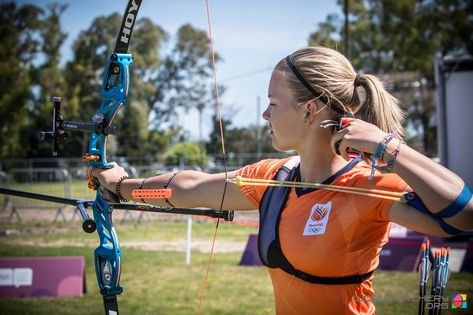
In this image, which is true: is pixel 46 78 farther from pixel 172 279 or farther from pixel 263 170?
pixel 263 170

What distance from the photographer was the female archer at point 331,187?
5.46 ft

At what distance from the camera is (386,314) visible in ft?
18.3

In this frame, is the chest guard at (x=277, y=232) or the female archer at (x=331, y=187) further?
the chest guard at (x=277, y=232)

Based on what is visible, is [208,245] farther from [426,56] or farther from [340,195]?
[426,56]

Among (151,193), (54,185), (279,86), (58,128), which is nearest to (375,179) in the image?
(279,86)

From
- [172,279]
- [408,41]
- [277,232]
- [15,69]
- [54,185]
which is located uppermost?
[408,41]

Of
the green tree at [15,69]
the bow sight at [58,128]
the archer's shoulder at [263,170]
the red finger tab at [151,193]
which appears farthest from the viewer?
the green tree at [15,69]

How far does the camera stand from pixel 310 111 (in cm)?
192

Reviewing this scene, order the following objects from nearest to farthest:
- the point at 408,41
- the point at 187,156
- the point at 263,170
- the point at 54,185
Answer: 1. the point at 263,170
2. the point at 54,185
3. the point at 187,156
4. the point at 408,41

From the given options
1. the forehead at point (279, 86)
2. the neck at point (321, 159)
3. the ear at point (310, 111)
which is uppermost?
the forehead at point (279, 86)

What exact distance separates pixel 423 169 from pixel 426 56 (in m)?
31.9

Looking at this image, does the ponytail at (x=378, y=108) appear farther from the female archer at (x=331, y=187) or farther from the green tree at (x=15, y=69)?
the green tree at (x=15, y=69)

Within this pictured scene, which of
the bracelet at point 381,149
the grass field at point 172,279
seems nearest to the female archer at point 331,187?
the bracelet at point 381,149

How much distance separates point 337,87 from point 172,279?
623cm
